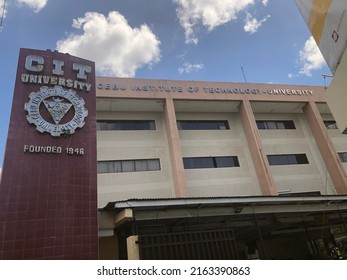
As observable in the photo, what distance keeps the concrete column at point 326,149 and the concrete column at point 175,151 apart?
11850 mm

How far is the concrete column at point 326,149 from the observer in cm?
1992

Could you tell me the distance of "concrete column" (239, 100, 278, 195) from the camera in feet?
60.8

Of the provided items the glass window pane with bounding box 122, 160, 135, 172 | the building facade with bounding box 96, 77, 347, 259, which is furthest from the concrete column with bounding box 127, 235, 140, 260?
the glass window pane with bounding box 122, 160, 135, 172

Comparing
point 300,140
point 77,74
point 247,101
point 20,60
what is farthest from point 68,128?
point 300,140

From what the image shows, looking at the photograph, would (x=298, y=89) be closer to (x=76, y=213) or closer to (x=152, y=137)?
(x=152, y=137)

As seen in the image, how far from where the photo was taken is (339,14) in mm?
4129

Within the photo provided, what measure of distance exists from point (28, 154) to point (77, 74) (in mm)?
4604

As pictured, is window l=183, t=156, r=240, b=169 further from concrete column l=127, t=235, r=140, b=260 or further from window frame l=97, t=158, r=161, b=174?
concrete column l=127, t=235, r=140, b=260

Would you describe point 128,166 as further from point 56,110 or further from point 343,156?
point 343,156

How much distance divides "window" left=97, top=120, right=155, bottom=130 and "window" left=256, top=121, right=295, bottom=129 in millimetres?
9318

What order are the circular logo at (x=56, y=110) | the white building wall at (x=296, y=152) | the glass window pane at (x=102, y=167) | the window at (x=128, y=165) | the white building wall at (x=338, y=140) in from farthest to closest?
the white building wall at (x=338, y=140) < the white building wall at (x=296, y=152) < the window at (x=128, y=165) < the glass window pane at (x=102, y=167) < the circular logo at (x=56, y=110)

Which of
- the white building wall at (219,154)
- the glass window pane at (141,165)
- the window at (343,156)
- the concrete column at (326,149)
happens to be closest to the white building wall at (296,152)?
the concrete column at (326,149)

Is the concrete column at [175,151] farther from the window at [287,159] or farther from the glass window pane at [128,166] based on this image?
the window at [287,159]
